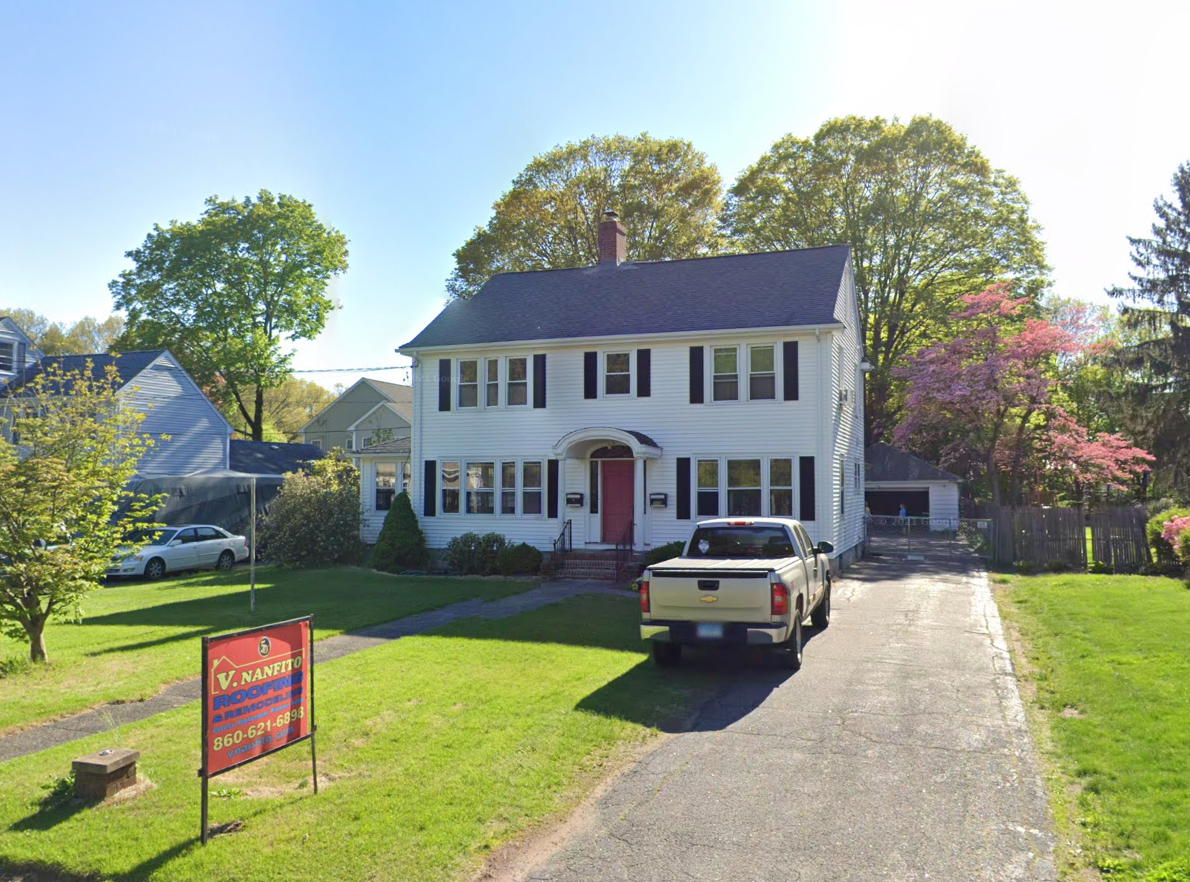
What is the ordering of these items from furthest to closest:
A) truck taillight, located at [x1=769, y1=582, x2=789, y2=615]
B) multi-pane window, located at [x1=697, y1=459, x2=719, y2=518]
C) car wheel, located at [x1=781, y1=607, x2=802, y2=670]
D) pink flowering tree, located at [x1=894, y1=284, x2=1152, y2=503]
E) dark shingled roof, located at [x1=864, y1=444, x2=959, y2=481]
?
1. dark shingled roof, located at [x1=864, y1=444, x2=959, y2=481]
2. pink flowering tree, located at [x1=894, y1=284, x2=1152, y2=503]
3. multi-pane window, located at [x1=697, y1=459, x2=719, y2=518]
4. car wheel, located at [x1=781, y1=607, x2=802, y2=670]
5. truck taillight, located at [x1=769, y1=582, x2=789, y2=615]

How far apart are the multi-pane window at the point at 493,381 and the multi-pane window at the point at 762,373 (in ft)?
22.4

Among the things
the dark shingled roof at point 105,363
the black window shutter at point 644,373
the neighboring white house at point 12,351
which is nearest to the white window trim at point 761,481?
the black window shutter at point 644,373

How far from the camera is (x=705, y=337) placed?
20.9 metres

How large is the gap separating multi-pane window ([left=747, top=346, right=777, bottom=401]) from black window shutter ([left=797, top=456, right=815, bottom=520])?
1.79 metres

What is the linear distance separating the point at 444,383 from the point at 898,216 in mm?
22712

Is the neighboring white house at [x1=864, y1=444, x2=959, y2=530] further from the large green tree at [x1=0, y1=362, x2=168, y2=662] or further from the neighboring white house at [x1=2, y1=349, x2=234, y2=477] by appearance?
the large green tree at [x1=0, y1=362, x2=168, y2=662]

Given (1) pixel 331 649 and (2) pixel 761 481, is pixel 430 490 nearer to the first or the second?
(2) pixel 761 481

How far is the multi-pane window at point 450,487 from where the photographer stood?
915 inches

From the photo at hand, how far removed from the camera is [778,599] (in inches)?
389

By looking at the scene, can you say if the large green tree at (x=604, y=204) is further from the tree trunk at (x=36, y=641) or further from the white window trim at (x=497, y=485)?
the tree trunk at (x=36, y=641)

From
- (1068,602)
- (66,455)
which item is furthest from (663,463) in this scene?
(66,455)

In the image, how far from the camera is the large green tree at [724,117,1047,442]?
35.8 metres

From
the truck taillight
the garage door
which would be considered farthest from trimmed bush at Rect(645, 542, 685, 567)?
the garage door

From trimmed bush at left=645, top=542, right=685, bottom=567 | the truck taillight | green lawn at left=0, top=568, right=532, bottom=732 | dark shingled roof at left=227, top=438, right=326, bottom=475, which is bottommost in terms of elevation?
green lawn at left=0, top=568, right=532, bottom=732
